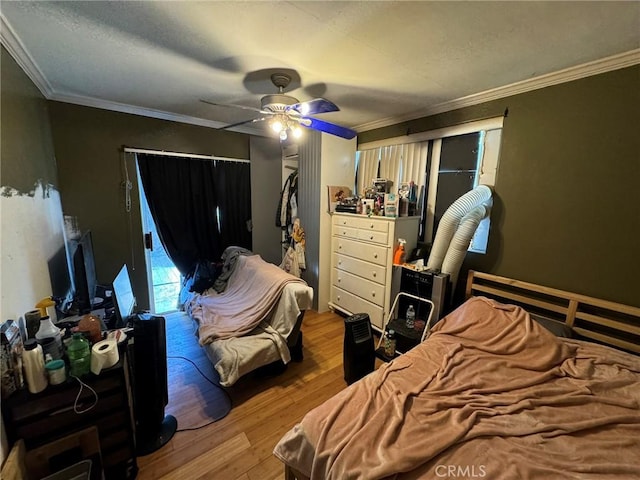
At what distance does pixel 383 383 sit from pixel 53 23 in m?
2.55

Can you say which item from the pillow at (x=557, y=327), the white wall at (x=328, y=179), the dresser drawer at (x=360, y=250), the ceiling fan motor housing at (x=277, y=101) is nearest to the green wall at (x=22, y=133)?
the ceiling fan motor housing at (x=277, y=101)

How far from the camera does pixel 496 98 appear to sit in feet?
7.39

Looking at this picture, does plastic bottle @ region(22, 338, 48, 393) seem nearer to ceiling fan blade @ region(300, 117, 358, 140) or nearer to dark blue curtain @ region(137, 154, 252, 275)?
ceiling fan blade @ region(300, 117, 358, 140)

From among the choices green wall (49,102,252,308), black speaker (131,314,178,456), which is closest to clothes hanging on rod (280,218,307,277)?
green wall (49,102,252,308)

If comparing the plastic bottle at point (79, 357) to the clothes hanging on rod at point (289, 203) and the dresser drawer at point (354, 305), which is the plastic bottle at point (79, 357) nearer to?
the dresser drawer at point (354, 305)

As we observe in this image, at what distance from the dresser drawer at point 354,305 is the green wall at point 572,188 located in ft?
3.84

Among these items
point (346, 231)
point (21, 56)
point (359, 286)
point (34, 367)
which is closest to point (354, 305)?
point (359, 286)

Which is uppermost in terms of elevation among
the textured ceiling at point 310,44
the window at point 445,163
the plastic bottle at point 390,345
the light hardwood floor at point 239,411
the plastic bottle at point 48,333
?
the textured ceiling at point 310,44

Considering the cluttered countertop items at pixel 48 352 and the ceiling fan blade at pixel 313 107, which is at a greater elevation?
the ceiling fan blade at pixel 313 107

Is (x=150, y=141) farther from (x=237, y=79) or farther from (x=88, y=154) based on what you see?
(x=237, y=79)

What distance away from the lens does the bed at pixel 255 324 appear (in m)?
2.05

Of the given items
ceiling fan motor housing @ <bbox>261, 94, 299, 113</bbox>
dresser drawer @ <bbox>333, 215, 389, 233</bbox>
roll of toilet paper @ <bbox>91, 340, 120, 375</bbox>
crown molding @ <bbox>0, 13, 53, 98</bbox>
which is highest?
crown molding @ <bbox>0, 13, 53, 98</bbox>

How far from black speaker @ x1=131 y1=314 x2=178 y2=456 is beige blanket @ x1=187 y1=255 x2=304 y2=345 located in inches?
21.7

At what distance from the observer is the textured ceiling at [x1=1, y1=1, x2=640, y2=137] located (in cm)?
127
